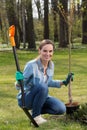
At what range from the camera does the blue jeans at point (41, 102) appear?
5609mm

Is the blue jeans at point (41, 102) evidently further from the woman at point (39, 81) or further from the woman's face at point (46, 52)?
the woman's face at point (46, 52)

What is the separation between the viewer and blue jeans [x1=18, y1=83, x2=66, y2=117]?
5.61 meters

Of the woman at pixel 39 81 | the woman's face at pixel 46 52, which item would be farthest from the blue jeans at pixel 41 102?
the woman's face at pixel 46 52

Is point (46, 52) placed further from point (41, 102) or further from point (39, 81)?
Answer: point (41, 102)

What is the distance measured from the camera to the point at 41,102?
18.7 feet

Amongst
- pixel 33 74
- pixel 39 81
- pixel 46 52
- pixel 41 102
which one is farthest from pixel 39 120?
pixel 46 52

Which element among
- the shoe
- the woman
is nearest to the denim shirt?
the woman

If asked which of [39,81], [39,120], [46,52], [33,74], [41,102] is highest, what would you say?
[46,52]

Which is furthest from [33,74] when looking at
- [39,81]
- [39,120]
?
[39,120]

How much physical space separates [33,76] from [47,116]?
40.6 inches

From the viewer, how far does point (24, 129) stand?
5539 millimetres

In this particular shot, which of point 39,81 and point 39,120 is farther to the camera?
point 39,120

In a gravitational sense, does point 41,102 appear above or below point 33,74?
below

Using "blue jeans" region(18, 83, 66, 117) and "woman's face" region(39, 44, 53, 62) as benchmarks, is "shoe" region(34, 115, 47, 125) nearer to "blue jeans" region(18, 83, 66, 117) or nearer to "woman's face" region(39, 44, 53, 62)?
"blue jeans" region(18, 83, 66, 117)
